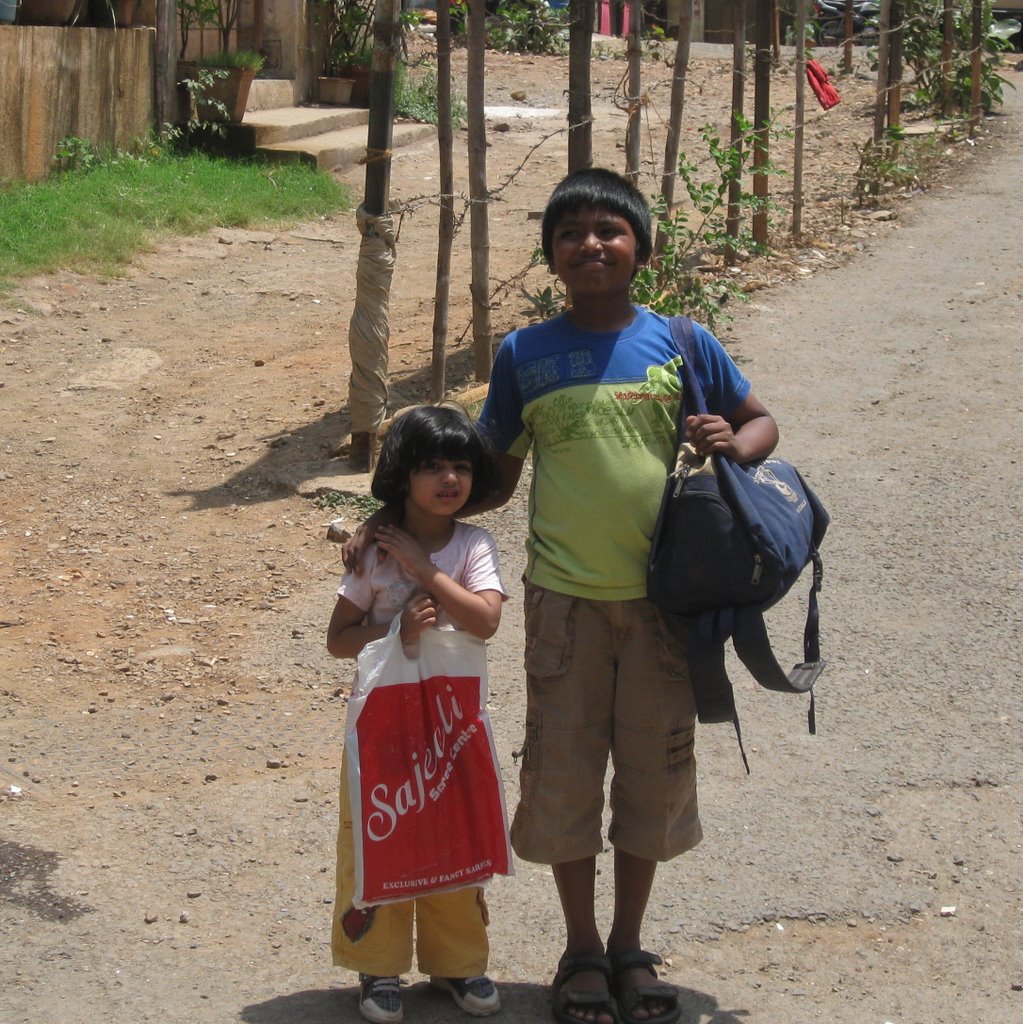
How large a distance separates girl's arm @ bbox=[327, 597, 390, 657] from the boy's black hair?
76 cm

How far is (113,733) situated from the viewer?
13.0ft

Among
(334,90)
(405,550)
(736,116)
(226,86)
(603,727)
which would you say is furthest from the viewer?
(334,90)

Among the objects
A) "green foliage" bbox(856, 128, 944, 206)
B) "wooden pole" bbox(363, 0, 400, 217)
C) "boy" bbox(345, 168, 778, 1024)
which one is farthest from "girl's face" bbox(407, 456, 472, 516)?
"green foliage" bbox(856, 128, 944, 206)

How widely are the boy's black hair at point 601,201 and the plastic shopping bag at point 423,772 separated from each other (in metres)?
0.79

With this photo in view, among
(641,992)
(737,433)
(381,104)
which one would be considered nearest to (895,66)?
(381,104)

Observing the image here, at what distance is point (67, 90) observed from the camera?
32.4ft

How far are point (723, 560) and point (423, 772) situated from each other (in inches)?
26.9

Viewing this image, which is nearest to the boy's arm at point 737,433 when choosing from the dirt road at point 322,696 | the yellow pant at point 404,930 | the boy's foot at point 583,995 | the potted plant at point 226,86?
the yellow pant at point 404,930

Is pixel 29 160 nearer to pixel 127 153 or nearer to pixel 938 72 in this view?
pixel 127 153

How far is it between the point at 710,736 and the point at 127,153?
816cm

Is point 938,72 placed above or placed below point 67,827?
above

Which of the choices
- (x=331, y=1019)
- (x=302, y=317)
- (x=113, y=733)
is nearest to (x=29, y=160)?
(x=302, y=317)

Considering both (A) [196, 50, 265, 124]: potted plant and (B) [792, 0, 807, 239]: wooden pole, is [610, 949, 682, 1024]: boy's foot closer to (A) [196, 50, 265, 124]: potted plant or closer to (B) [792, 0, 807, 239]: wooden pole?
(B) [792, 0, 807, 239]: wooden pole

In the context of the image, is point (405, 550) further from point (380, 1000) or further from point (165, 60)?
point (165, 60)
